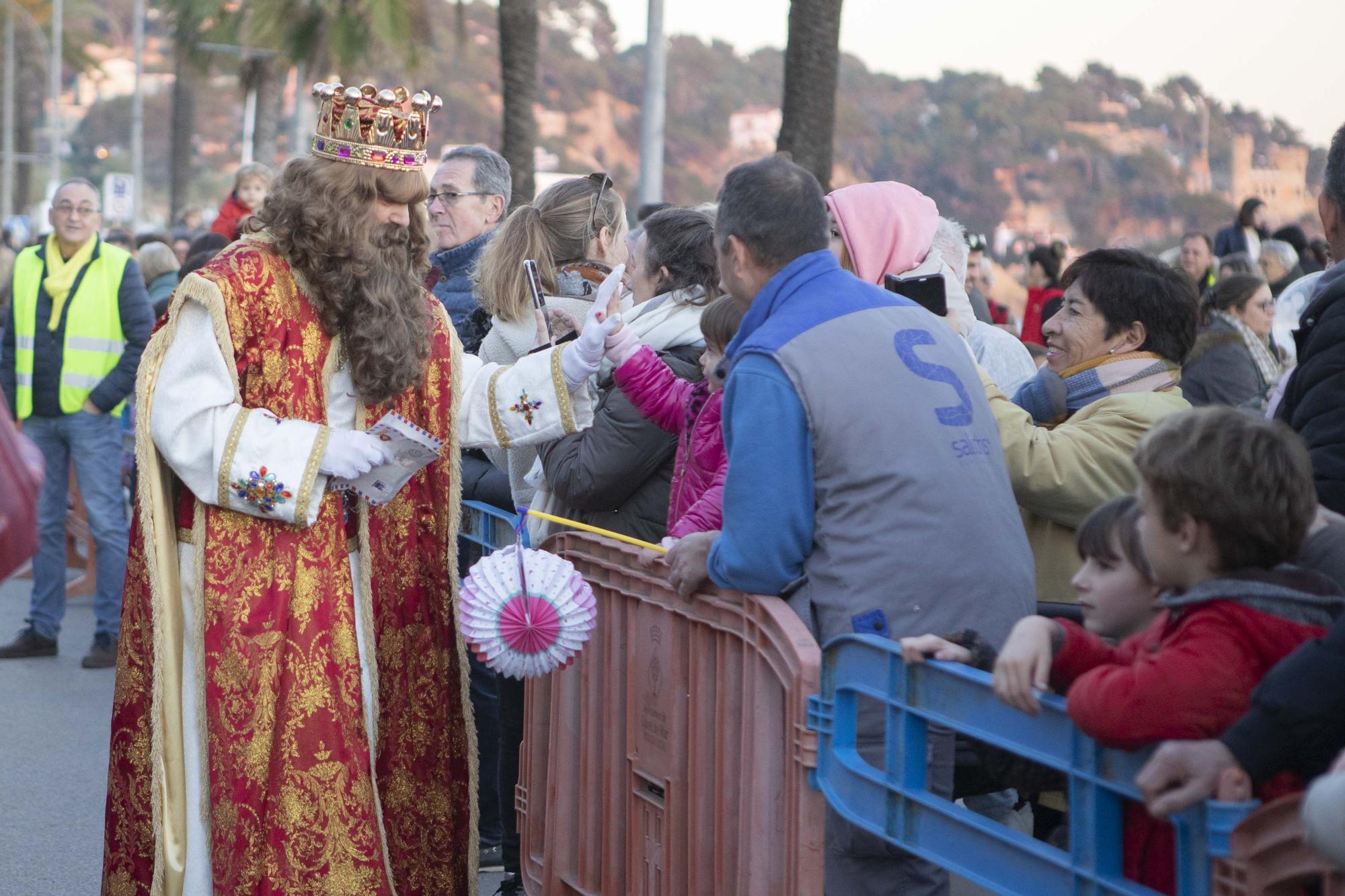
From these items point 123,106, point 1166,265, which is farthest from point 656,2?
point 123,106

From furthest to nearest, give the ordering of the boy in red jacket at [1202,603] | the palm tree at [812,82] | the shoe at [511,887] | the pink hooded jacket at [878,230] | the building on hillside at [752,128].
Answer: the building on hillside at [752,128], the palm tree at [812,82], the shoe at [511,887], the pink hooded jacket at [878,230], the boy in red jacket at [1202,603]

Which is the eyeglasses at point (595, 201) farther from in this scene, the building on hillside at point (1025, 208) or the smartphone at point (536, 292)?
the building on hillside at point (1025, 208)

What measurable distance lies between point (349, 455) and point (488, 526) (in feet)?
3.70

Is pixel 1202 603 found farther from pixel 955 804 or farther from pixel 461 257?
pixel 461 257

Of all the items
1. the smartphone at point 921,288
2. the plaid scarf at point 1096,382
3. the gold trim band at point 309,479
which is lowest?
the gold trim band at point 309,479

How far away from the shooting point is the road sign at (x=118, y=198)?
95.8 ft

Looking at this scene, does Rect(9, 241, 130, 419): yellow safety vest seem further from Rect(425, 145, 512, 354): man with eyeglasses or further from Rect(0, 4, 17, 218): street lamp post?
Rect(0, 4, 17, 218): street lamp post

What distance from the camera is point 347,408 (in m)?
3.86

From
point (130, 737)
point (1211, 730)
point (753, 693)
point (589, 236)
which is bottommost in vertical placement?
point (130, 737)

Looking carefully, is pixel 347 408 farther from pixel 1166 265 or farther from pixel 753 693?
pixel 1166 265

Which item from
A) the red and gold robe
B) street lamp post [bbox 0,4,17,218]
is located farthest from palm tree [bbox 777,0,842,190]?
street lamp post [bbox 0,4,17,218]

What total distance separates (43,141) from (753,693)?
118 meters

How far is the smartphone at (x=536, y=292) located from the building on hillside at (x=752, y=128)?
238 ft

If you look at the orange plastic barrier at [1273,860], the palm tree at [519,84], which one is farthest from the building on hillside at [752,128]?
the orange plastic barrier at [1273,860]
